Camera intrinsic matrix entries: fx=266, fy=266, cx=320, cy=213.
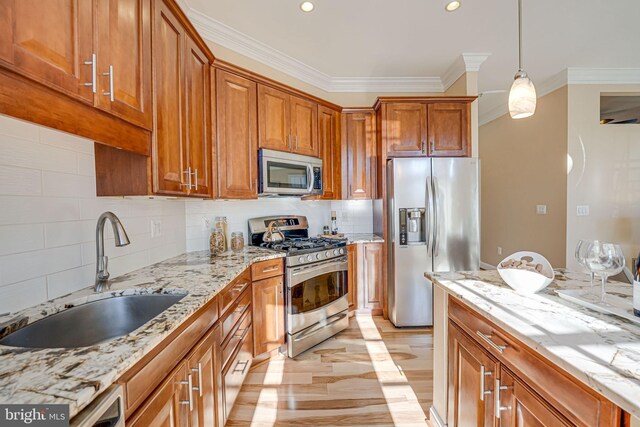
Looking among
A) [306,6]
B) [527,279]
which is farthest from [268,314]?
[306,6]

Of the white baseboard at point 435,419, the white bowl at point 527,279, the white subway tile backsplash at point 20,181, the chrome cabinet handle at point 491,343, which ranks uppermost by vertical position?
the white subway tile backsplash at point 20,181

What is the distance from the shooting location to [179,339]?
1021 millimetres

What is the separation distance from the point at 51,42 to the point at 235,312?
4.88 feet

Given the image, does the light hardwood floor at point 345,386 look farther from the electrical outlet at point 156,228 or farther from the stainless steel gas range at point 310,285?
the electrical outlet at point 156,228

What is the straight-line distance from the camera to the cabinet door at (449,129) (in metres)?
2.90

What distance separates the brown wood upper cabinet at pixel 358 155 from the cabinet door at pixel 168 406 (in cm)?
250

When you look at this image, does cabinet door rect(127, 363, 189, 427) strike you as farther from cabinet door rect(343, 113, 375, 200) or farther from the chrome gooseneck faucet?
cabinet door rect(343, 113, 375, 200)

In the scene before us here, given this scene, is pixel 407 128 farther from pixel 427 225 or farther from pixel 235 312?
pixel 235 312

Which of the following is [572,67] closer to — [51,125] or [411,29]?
[411,29]

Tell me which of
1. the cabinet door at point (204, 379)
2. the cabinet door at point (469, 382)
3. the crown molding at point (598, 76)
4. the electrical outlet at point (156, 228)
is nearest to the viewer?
the cabinet door at point (469, 382)

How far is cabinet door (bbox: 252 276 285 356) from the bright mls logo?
5.02 ft

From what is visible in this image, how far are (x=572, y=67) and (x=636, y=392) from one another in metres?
4.28

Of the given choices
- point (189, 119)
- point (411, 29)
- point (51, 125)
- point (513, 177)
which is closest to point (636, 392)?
point (51, 125)

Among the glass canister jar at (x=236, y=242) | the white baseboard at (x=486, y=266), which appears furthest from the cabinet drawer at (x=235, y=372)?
the white baseboard at (x=486, y=266)
